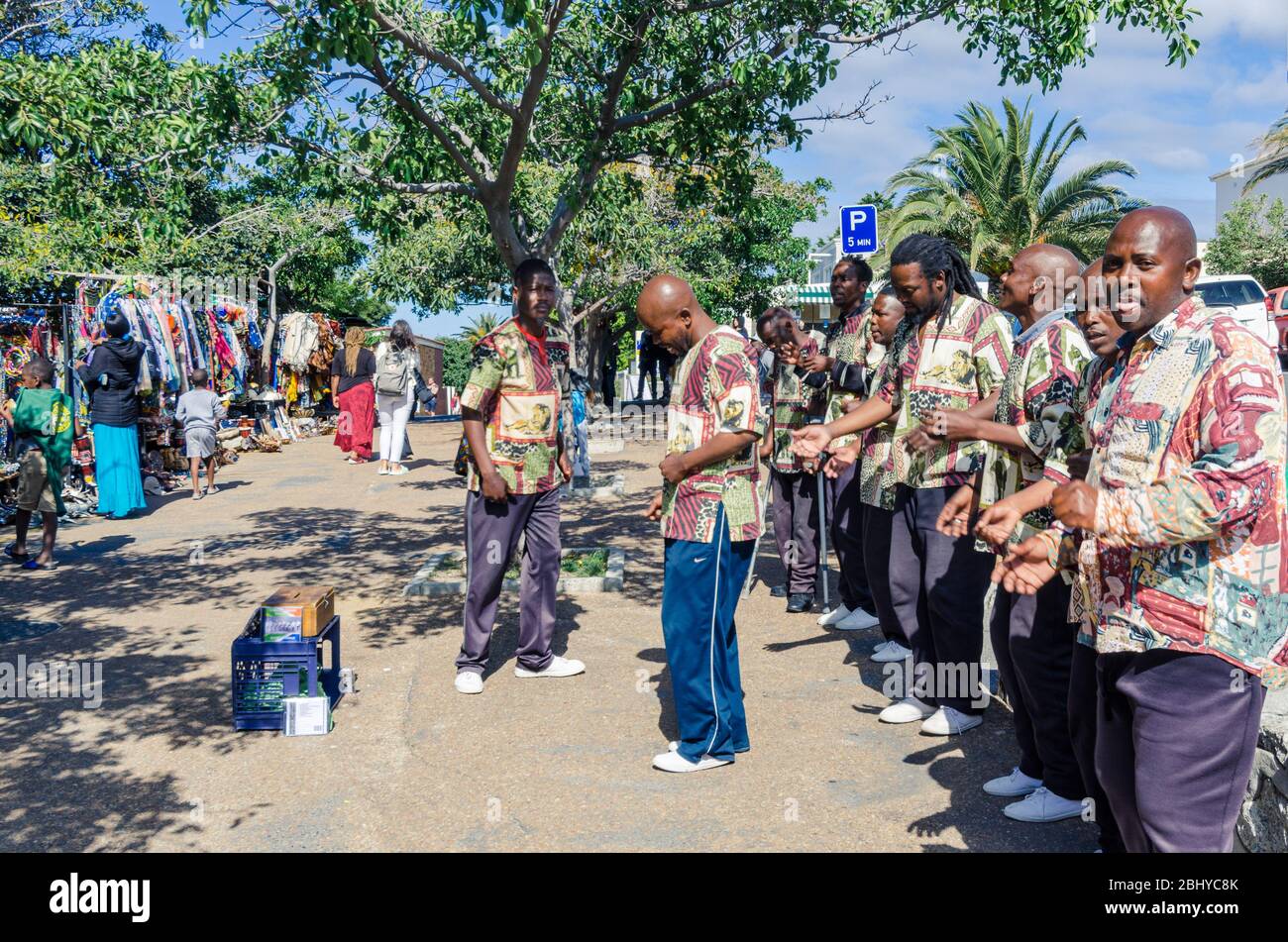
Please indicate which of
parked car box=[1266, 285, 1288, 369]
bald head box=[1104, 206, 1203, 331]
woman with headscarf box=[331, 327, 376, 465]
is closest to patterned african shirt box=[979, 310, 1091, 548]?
bald head box=[1104, 206, 1203, 331]

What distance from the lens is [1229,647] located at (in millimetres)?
2322

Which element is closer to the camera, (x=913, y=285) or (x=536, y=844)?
(x=536, y=844)

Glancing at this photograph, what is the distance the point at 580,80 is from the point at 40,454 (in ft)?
16.7

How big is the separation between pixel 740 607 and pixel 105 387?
25.4 feet

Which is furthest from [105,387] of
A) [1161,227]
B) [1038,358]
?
[1161,227]

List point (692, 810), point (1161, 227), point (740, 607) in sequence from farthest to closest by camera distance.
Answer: point (740, 607) < point (692, 810) < point (1161, 227)

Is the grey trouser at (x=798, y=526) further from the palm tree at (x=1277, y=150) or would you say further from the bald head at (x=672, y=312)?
the palm tree at (x=1277, y=150)

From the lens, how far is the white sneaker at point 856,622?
639cm

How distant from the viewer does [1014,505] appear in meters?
2.76

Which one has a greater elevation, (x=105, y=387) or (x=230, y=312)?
(x=230, y=312)

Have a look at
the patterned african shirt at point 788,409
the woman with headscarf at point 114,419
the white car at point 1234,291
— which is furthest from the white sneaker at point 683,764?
the white car at point 1234,291

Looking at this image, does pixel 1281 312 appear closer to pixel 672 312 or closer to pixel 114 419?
pixel 114 419

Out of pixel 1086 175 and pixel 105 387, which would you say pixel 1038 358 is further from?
pixel 1086 175

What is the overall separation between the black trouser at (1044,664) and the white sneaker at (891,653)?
1816 millimetres
